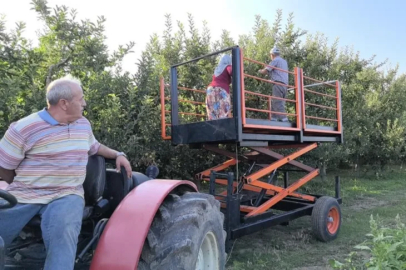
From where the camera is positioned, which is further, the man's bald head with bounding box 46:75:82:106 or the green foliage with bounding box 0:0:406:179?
the green foliage with bounding box 0:0:406:179

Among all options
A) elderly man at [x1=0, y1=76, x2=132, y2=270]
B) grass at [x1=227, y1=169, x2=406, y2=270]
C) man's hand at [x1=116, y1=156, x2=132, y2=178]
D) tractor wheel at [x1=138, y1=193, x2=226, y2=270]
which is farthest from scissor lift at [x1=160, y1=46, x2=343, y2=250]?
elderly man at [x1=0, y1=76, x2=132, y2=270]

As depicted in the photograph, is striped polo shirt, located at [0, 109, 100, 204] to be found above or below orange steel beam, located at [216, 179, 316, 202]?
above

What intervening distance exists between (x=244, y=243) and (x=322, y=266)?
1.23m

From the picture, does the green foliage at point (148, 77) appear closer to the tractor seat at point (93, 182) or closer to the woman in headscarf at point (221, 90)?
the woman in headscarf at point (221, 90)

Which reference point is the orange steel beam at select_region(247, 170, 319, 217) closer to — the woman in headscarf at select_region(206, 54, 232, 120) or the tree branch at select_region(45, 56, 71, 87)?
the woman in headscarf at select_region(206, 54, 232, 120)

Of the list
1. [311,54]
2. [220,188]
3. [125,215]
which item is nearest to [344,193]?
[220,188]

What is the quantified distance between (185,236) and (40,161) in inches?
37.7

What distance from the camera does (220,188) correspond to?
8164 mm

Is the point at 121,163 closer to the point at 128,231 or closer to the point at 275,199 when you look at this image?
the point at 128,231

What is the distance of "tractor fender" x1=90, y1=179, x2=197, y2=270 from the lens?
1.98 metres

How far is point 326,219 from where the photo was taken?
5.08m

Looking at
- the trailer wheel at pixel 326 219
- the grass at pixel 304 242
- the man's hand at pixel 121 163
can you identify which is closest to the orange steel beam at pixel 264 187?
the trailer wheel at pixel 326 219

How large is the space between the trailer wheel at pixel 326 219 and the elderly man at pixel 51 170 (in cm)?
371

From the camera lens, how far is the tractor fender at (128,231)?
1981 mm
